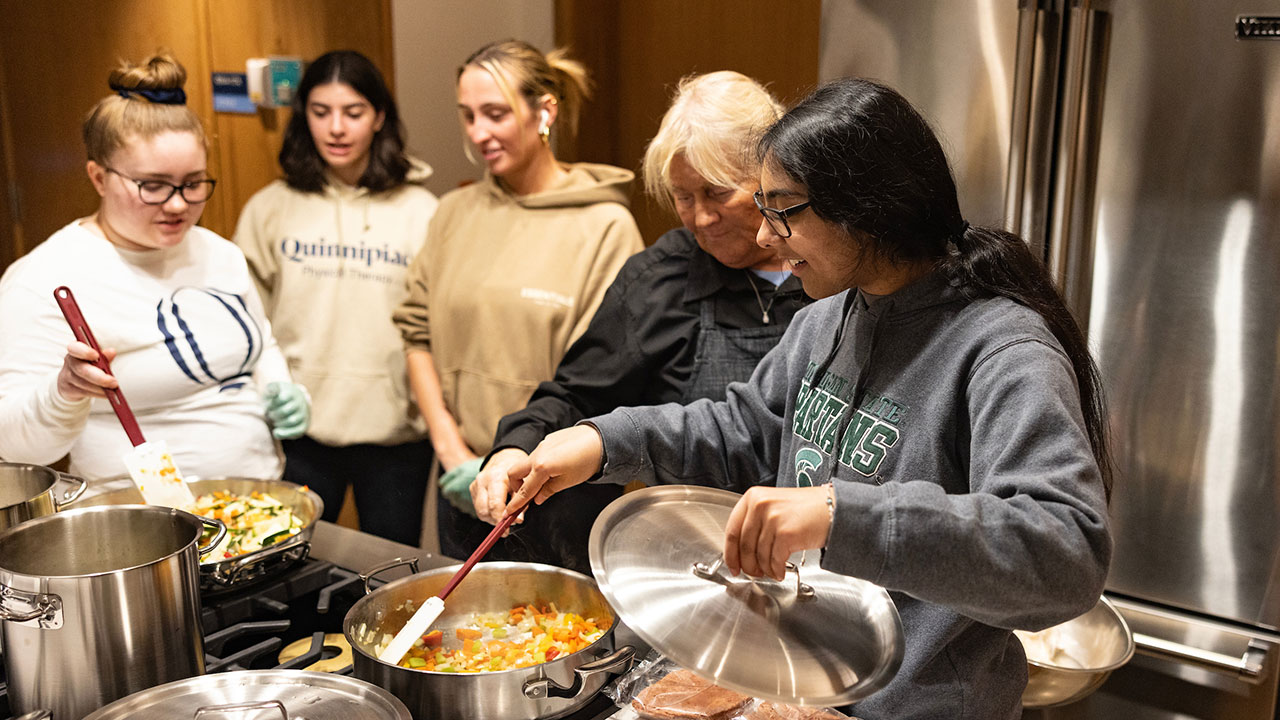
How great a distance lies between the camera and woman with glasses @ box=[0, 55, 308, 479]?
184 cm

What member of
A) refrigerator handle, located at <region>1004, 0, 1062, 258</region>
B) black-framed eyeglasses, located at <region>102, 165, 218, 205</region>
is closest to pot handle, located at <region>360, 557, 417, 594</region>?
black-framed eyeglasses, located at <region>102, 165, 218, 205</region>

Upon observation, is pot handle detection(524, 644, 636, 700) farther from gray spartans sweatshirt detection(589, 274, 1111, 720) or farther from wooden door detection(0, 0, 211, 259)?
wooden door detection(0, 0, 211, 259)

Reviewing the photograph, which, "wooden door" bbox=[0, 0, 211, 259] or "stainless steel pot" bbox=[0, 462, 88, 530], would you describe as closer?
"stainless steel pot" bbox=[0, 462, 88, 530]

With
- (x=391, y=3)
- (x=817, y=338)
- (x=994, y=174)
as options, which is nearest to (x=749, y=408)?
(x=817, y=338)

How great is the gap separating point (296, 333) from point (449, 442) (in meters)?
0.57

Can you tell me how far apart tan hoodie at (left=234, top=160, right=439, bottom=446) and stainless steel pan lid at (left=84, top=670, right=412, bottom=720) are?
61.8 inches

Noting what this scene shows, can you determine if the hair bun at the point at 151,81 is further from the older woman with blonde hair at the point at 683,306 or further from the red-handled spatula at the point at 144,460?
the older woman with blonde hair at the point at 683,306

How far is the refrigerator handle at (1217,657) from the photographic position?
6.06ft

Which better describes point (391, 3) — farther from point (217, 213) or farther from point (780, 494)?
point (780, 494)

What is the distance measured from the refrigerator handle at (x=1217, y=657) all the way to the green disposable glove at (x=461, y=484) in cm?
133

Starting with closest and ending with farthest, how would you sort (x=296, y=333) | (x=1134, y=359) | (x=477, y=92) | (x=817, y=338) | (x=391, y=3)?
1. (x=817, y=338)
2. (x=1134, y=359)
3. (x=477, y=92)
4. (x=296, y=333)
5. (x=391, y=3)

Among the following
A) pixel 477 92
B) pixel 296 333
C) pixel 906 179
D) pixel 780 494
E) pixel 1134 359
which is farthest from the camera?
pixel 296 333

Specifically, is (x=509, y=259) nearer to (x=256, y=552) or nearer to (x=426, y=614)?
(x=256, y=552)

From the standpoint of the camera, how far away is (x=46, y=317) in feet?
6.05
